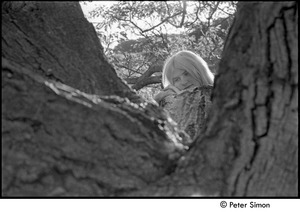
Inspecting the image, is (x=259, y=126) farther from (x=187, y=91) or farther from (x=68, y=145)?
(x=187, y=91)

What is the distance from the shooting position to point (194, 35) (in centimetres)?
705

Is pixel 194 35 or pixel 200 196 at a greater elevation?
pixel 194 35

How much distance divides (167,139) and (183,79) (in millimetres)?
1966

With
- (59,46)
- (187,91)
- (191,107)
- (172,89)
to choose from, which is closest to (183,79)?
(172,89)

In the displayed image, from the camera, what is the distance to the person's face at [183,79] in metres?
3.27

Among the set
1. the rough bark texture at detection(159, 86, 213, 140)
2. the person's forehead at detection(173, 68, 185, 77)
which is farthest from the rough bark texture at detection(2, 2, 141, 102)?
the person's forehead at detection(173, 68, 185, 77)

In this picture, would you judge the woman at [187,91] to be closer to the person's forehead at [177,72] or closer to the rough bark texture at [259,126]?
the person's forehead at [177,72]

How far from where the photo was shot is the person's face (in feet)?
10.7

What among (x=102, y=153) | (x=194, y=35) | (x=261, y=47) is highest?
(x=194, y=35)

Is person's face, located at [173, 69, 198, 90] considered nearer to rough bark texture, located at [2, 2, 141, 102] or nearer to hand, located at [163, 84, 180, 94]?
hand, located at [163, 84, 180, 94]

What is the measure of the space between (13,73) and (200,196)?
0.68 m

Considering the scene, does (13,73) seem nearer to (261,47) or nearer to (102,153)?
(102,153)

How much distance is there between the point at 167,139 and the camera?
1351mm
